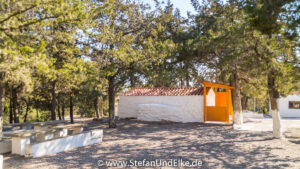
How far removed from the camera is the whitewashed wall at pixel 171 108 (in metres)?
15.6

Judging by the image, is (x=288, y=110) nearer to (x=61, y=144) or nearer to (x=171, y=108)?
(x=171, y=108)

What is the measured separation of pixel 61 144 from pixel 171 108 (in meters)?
10.3

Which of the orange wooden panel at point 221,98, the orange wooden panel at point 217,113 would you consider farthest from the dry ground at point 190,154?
the orange wooden panel at point 221,98

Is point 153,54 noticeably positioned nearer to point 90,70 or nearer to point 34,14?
point 90,70

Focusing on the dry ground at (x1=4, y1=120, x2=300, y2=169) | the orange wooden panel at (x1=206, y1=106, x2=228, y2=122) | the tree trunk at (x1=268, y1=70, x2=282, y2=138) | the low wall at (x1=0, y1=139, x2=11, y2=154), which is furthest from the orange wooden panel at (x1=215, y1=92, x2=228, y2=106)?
the low wall at (x1=0, y1=139, x2=11, y2=154)

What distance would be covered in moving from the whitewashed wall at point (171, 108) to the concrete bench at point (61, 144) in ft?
27.2

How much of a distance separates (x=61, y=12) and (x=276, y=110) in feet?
30.7

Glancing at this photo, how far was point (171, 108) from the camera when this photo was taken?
52.6 ft

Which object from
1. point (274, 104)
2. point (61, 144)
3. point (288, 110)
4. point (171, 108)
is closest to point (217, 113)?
point (171, 108)

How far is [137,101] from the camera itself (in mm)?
18719

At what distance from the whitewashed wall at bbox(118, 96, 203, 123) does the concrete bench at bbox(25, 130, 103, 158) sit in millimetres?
8288

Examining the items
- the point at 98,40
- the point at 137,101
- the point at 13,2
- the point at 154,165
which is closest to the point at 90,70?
the point at 98,40

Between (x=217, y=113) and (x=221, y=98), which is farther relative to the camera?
(x=221, y=98)

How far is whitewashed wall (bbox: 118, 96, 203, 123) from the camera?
15.6 m
